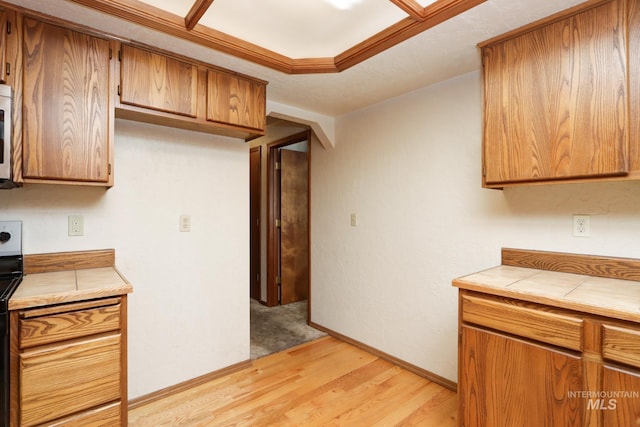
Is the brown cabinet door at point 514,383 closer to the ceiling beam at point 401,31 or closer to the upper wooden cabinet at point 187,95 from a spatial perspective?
the ceiling beam at point 401,31

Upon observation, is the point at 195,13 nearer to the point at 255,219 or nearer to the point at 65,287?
the point at 65,287

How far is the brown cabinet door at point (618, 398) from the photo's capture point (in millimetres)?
1089

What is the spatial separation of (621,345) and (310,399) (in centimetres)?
165

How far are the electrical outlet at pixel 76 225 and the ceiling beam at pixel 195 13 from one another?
1.21 metres

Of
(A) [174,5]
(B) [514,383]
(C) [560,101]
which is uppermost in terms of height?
(A) [174,5]

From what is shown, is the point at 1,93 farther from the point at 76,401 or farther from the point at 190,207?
the point at 76,401

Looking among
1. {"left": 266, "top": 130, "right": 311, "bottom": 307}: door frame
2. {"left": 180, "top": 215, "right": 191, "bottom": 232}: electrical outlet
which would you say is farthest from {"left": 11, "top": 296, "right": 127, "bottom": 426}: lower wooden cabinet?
{"left": 266, "top": 130, "right": 311, "bottom": 307}: door frame

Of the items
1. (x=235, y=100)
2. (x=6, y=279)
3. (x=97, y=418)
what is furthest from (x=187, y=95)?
(x=97, y=418)

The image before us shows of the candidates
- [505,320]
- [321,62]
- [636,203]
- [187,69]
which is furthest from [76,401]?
[636,203]

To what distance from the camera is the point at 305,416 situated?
1.89 m

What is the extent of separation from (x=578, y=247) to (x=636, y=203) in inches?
12.4

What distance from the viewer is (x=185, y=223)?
217cm

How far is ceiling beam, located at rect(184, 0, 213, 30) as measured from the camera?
140cm

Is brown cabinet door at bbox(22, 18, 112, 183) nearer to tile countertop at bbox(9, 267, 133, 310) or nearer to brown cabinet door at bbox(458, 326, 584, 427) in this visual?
tile countertop at bbox(9, 267, 133, 310)
